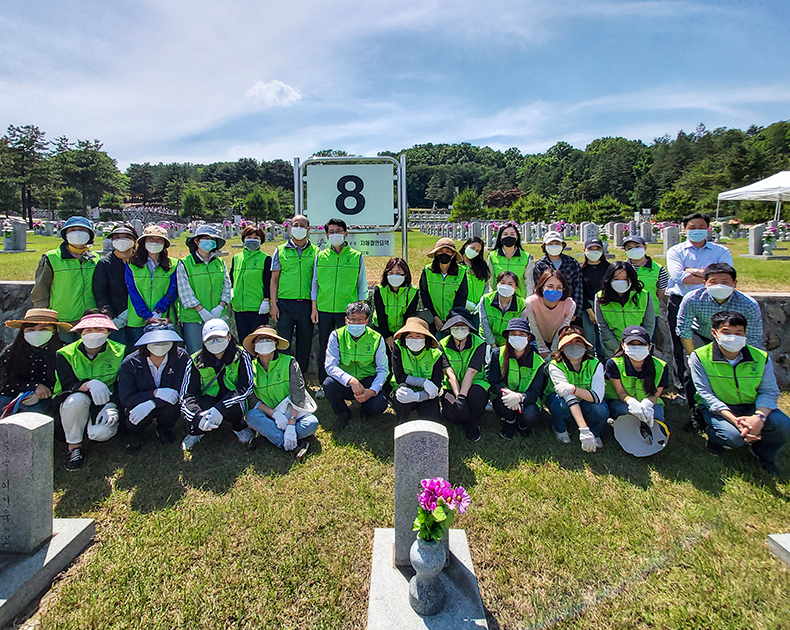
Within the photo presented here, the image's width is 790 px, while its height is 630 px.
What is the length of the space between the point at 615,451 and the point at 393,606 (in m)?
2.86

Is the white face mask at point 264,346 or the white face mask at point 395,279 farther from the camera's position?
the white face mask at point 395,279

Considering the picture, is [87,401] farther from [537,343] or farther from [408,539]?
[537,343]

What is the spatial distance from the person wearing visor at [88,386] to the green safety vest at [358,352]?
2.24 meters

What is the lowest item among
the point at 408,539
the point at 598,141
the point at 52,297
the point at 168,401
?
the point at 408,539

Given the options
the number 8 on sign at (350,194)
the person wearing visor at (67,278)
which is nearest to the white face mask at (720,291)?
the number 8 on sign at (350,194)

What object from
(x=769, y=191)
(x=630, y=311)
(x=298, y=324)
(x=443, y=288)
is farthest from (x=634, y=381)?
(x=769, y=191)

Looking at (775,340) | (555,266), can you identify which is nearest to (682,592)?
(555,266)

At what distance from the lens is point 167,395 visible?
4.32m

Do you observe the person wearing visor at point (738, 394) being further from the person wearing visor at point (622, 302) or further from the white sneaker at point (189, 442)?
the white sneaker at point (189, 442)

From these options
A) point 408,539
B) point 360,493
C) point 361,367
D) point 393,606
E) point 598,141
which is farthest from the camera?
point 598,141

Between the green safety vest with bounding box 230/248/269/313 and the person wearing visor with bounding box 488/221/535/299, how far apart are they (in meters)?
2.88

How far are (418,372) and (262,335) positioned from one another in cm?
163

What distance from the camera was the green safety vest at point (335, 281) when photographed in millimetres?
5438

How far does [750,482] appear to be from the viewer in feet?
12.5
